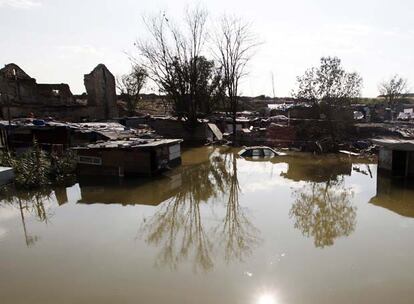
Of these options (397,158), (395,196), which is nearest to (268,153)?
(397,158)

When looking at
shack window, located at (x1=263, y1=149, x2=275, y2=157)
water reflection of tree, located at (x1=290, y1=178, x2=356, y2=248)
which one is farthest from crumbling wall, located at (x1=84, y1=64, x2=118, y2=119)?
water reflection of tree, located at (x1=290, y1=178, x2=356, y2=248)

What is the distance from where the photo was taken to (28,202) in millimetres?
12383

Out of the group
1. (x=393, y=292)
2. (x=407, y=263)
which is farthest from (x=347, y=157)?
(x=393, y=292)

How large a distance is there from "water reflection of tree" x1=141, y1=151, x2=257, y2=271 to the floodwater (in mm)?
33

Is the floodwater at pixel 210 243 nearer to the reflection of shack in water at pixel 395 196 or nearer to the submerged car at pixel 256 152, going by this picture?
the reflection of shack in water at pixel 395 196

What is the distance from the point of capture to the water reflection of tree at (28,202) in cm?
1041

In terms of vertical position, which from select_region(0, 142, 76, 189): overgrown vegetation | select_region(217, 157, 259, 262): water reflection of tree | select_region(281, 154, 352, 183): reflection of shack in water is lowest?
select_region(281, 154, 352, 183): reflection of shack in water

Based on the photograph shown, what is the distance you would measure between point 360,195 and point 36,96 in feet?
104

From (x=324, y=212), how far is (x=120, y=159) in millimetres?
9528

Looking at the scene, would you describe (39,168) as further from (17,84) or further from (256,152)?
(17,84)

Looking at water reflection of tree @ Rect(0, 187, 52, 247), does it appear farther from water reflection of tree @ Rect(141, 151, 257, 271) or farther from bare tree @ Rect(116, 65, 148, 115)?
bare tree @ Rect(116, 65, 148, 115)

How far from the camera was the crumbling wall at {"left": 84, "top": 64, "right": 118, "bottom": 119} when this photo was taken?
32812mm

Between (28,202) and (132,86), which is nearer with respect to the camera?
(28,202)

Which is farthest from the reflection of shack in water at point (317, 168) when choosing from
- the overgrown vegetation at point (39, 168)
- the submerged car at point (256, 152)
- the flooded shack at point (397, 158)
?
the overgrown vegetation at point (39, 168)
